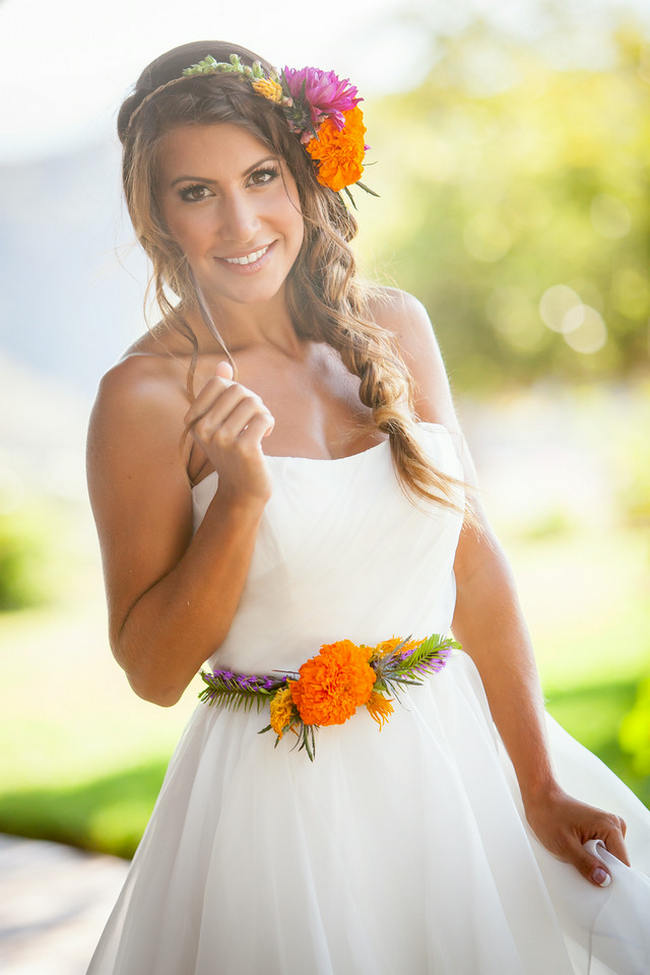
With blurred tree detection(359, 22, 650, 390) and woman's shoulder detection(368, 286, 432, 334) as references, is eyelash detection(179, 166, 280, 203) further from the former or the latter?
blurred tree detection(359, 22, 650, 390)

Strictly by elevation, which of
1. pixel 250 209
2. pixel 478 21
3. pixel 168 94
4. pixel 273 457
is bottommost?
pixel 273 457

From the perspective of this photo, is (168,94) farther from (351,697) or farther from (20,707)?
(20,707)

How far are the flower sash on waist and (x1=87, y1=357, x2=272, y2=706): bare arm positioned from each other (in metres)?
0.07

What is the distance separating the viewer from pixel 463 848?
107 cm

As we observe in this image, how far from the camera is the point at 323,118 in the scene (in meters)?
1.15

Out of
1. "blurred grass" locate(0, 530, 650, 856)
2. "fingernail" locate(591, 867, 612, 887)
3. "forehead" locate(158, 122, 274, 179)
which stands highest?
"forehead" locate(158, 122, 274, 179)

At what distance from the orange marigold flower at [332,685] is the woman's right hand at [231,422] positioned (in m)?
0.25

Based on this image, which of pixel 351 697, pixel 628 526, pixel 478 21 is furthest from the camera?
pixel 628 526

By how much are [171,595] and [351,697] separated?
249 mm

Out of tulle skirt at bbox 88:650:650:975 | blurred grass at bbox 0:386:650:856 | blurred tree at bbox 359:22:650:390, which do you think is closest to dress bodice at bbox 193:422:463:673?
tulle skirt at bbox 88:650:650:975

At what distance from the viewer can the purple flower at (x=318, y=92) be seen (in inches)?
45.2

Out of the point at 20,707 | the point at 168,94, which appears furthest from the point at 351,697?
the point at 20,707

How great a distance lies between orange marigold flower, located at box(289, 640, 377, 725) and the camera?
1.04 meters

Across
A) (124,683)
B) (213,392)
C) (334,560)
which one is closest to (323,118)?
(213,392)
